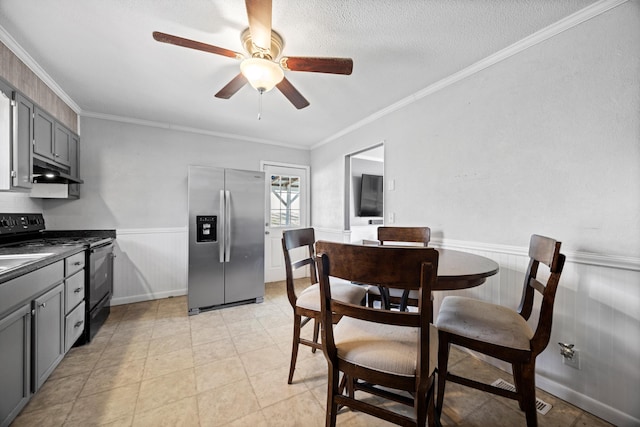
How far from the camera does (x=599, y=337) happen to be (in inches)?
59.7

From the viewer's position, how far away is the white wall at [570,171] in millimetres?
1438

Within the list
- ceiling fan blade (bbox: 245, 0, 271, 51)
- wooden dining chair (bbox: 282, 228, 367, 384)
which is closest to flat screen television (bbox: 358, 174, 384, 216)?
wooden dining chair (bbox: 282, 228, 367, 384)

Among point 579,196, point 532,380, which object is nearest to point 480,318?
point 532,380

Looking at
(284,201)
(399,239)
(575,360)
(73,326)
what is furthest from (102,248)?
(575,360)

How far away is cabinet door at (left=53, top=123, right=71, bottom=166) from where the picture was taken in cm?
246

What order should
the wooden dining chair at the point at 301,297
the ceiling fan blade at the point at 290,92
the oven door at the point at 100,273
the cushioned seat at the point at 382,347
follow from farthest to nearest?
the oven door at the point at 100,273 → the ceiling fan blade at the point at 290,92 → the wooden dining chair at the point at 301,297 → the cushioned seat at the point at 382,347

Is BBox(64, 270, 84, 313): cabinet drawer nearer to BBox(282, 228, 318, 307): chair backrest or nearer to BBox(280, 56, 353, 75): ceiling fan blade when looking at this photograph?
BBox(282, 228, 318, 307): chair backrest

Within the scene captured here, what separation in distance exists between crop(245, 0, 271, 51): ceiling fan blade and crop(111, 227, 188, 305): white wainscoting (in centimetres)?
294

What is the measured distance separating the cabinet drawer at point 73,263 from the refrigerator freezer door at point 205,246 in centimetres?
97

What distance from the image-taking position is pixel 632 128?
142 cm

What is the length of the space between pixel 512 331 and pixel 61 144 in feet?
13.4

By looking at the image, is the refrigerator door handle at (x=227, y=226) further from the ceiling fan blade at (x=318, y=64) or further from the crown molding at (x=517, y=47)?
the crown molding at (x=517, y=47)

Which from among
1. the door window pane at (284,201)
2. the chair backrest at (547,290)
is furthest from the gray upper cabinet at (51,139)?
the chair backrest at (547,290)

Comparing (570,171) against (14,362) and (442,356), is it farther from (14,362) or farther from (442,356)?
(14,362)
